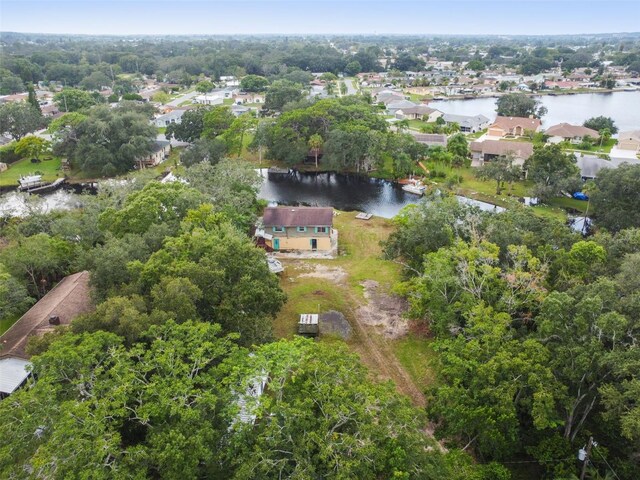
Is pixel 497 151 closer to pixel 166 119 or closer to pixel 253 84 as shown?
pixel 166 119

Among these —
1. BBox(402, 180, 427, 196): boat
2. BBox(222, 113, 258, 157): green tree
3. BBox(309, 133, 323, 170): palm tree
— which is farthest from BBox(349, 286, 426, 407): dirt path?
BBox(222, 113, 258, 157): green tree

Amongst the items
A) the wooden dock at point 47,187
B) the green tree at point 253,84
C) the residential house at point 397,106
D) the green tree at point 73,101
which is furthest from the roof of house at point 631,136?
the green tree at point 73,101

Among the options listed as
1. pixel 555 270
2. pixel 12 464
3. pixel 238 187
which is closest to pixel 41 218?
pixel 238 187

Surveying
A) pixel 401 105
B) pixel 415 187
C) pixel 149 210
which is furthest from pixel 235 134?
pixel 401 105

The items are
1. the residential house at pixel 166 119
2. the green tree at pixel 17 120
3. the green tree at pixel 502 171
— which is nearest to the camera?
the green tree at pixel 502 171

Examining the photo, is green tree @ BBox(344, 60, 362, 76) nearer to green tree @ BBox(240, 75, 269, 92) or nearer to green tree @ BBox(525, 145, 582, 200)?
green tree @ BBox(240, 75, 269, 92)

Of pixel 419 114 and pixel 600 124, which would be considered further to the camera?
pixel 419 114

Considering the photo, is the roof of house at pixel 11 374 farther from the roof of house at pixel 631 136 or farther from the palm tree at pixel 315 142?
the roof of house at pixel 631 136
